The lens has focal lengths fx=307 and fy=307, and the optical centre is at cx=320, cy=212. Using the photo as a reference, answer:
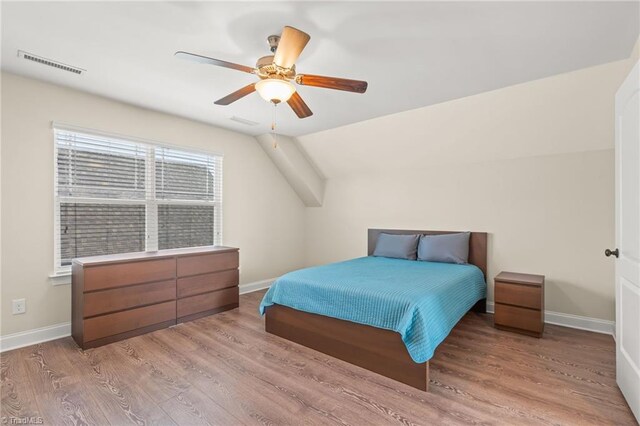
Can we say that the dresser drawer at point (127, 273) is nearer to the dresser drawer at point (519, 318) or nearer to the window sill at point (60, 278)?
the window sill at point (60, 278)

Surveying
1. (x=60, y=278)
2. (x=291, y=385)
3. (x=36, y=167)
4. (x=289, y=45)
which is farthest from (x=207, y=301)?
(x=289, y=45)

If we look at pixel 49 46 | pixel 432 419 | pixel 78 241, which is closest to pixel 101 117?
pixel 49 46

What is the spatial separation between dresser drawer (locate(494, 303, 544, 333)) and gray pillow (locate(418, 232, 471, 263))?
71cm

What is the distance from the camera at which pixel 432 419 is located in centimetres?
175

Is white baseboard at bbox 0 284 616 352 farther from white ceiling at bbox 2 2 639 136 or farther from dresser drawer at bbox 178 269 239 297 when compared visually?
white ceiling at bbox 2 2 639 136

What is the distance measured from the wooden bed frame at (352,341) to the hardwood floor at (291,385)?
7 centimetres

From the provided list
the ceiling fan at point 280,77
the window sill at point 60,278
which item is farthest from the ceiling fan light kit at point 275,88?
the window sill at point 60,278

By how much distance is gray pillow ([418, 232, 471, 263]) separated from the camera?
12.0ft

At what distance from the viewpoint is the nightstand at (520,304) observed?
2.89 metres

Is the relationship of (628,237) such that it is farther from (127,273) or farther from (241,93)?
(127,273)

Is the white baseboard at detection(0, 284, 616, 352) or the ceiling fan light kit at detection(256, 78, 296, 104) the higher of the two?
the ceiling fan light kit at detection(256, 78, 296, 104)

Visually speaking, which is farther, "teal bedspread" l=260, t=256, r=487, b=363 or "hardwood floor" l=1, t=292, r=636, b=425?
"teal bedspread" l=260, t=256, r=487, b=363

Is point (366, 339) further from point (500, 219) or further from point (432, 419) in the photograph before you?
point (500, 219)

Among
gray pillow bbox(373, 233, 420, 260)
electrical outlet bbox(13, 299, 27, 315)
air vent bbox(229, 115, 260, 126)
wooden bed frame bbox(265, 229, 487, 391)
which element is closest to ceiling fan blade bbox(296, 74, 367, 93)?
wooden bed frame bbox(265, 229, 487, 391)
